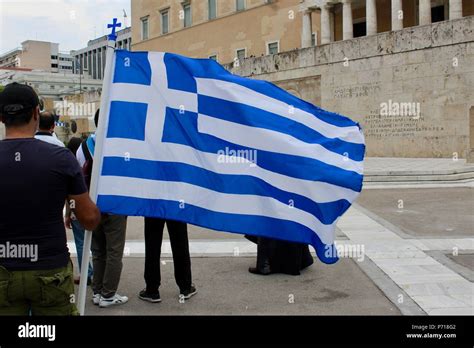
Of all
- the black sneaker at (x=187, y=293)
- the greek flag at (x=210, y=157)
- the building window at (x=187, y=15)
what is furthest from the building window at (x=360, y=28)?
the greek flag at (x=210, y=157)

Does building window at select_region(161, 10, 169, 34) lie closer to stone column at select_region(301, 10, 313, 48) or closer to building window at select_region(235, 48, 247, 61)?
building window at select_region(235, 48, 247, 61)

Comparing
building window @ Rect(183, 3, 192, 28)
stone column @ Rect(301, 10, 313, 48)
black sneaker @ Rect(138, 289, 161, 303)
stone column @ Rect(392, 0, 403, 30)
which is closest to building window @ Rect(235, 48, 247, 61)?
building window @ Rect(183, 3, 192, 28)

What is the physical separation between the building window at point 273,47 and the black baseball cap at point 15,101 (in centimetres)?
4542

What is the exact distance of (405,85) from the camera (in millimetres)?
25188

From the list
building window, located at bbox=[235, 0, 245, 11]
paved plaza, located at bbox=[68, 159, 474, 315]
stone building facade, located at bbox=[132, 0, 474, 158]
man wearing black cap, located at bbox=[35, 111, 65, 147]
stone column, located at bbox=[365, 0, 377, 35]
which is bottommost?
paved plaza, located at bbox=[68, 159, 474, 315]

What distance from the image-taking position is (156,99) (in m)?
4.01

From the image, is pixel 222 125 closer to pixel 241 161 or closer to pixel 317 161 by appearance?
pixel 241 161

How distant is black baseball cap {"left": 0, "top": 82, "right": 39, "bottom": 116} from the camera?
2.67 metres

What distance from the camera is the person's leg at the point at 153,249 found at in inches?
207

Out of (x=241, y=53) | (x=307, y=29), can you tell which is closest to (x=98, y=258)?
(x=307, y=29)

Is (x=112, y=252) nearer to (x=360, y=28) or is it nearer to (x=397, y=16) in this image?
(x=397, y=16)

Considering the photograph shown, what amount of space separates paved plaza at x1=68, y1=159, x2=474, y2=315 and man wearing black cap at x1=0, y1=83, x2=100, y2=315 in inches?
96.6

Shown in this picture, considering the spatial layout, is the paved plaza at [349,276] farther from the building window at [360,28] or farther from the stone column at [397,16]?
the building window at [360,28]

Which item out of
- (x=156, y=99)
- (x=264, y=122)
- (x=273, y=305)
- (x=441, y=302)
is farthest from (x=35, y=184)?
(x=441, y=302)
